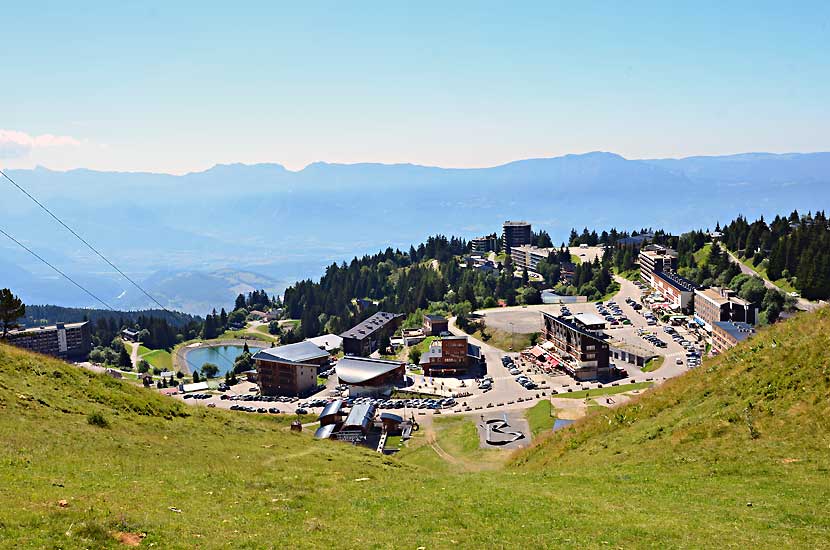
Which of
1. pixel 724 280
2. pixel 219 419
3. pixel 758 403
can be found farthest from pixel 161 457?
pixel 724 280

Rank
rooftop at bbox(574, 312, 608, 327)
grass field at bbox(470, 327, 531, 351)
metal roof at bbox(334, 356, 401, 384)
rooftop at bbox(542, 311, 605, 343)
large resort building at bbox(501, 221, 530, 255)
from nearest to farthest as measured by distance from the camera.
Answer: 1. rooftop at bbox(542, 311, 605, 343)
2. metal roof at bbox(334, 356, 401, 384)
3. rooftop at bbox(574, 312, 608, 327)
4. grass field at bbox(470, 327, 531, 351)
5. large resort building at bbox(501, 221, 530, 255)

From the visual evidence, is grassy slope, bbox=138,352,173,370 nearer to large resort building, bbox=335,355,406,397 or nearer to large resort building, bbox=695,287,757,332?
large resort building, bbox=335,355,406,397

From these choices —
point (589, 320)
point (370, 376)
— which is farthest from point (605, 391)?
point (370, 376)

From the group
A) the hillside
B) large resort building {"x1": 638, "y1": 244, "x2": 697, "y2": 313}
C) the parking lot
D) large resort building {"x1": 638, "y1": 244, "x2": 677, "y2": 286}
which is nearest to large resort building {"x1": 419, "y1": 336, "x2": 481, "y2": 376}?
the parking lot

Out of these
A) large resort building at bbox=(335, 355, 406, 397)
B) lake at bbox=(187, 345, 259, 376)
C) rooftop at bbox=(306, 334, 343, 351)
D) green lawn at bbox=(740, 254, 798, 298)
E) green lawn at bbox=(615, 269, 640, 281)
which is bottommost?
lake at bbox=(187, 345, 259, 376)

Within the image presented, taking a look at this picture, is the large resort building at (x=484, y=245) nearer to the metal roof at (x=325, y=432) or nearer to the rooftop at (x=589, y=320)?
the rooftop at (x=589, y=320)
